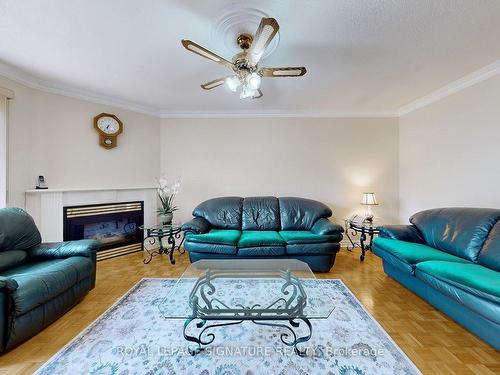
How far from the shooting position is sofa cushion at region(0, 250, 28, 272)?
1.95 meters

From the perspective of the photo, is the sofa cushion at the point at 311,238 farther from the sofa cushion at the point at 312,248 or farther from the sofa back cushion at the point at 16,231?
the sofa back cushion at the point at 16,231

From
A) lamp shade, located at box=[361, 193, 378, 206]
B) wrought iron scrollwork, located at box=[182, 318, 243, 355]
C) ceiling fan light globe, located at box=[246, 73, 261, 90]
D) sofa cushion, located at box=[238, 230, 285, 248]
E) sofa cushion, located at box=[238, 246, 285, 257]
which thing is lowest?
wrought iron scrollwork, located at box=[182, 318, 243, 355]

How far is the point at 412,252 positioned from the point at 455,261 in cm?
35

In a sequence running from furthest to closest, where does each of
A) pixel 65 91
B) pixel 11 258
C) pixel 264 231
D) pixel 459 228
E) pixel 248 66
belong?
pixel 264 231 → pixel 65 91 → pixel 459 228 → pixel 11 258 → pixel 248 66

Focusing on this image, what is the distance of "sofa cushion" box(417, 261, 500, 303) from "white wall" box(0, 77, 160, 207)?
165 inches

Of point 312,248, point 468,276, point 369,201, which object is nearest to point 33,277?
point 312,248

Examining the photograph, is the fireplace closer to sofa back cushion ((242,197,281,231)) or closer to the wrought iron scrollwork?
sofa back cushion ((242,197,281,231))

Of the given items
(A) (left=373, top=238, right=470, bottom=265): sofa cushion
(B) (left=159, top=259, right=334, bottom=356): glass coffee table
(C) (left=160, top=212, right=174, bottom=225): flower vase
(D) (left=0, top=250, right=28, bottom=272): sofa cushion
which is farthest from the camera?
(C) (left=160, top=212, right=174, bottom=225): flower vase

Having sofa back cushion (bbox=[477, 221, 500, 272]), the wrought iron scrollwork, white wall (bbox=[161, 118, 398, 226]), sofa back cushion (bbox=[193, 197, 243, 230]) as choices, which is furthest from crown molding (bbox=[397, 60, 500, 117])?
the wrought iron scrollwork

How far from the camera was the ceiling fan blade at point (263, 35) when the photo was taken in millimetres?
1335

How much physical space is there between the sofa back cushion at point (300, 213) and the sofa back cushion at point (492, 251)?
5.87 ft

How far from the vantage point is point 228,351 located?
160cm

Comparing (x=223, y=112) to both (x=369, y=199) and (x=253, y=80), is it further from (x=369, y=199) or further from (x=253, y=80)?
(x=369, y=199)

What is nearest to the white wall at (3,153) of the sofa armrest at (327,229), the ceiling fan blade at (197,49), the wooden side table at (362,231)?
the ceiling fan blade at (197,49)
